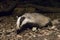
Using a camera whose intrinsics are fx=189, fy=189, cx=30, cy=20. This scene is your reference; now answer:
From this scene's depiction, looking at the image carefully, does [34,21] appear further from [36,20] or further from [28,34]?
[28,34]

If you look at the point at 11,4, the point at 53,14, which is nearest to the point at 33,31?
the point at 53,14

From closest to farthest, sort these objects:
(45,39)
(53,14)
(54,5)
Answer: (45,39)
(53,14)
(54,5)

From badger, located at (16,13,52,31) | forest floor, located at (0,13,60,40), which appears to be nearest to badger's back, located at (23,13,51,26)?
badger, located at (16,13,52,31)

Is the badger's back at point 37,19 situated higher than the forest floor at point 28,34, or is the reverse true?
the badger's back at point 37,19

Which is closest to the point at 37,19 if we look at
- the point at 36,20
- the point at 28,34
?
the point at 36,20

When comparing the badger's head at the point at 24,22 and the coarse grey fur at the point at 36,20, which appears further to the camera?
the coarse grey fur at the point at 36,20

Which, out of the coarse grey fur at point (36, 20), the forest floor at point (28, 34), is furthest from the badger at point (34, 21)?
the forest floor at point (28, 34)

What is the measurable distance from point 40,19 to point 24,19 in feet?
1.31

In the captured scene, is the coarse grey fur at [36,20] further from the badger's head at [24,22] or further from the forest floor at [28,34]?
the forest floor at [28,34]

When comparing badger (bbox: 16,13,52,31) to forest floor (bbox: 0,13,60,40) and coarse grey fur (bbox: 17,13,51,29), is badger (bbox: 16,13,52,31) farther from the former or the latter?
forest floor (bbox: 0,13,60,40)

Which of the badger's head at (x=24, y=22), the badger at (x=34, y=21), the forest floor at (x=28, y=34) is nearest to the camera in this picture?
the forest floor at (x=28, y=34)

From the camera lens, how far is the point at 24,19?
4.30m

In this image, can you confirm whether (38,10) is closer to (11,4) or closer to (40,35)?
(11,4)

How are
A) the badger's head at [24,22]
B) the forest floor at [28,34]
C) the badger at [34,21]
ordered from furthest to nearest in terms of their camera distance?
1. the badger at [34,21]
2. the badger's head at [24,22]
3. the forest floor at [28,34]
